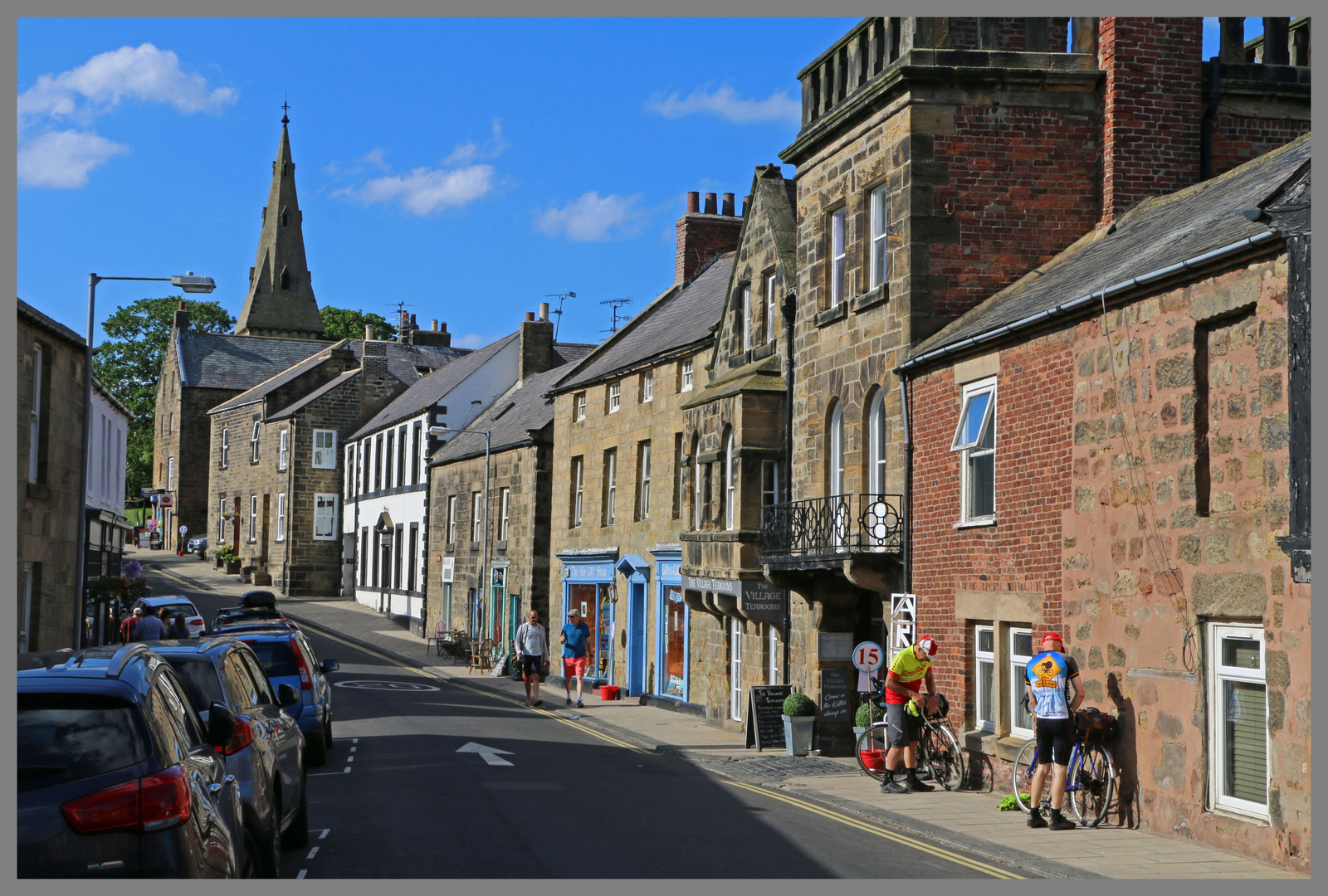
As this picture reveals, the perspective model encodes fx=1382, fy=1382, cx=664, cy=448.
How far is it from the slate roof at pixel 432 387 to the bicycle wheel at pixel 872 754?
32782mm

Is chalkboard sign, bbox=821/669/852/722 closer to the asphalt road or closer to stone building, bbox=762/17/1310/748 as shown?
stone building, bbox=762/17/1310/748

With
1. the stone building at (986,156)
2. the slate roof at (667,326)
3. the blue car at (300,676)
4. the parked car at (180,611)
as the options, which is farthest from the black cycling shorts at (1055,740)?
the parked car at (180,611)

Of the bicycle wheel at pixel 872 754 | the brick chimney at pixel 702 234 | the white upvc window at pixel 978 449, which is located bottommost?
the bicycle wheel at pixel 872 754

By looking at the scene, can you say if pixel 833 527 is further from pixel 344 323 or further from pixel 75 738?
pixel 344 323

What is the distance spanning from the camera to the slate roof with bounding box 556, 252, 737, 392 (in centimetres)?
2842

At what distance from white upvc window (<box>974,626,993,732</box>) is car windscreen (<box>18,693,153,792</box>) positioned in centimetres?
1147

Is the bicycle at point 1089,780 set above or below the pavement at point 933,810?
above

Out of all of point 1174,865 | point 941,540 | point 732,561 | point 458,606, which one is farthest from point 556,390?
point 1174,865

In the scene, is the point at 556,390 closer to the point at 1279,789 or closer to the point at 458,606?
the point at 458,606

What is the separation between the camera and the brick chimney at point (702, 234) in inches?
1363

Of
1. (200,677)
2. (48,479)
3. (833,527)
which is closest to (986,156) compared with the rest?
(833,527)

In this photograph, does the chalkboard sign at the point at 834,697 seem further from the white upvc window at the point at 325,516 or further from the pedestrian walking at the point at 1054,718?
the white upvc window at the point at 325,516

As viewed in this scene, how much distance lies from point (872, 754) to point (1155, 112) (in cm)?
911

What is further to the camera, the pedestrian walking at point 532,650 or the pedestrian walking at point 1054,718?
the pedestrian walking at point 532,650
